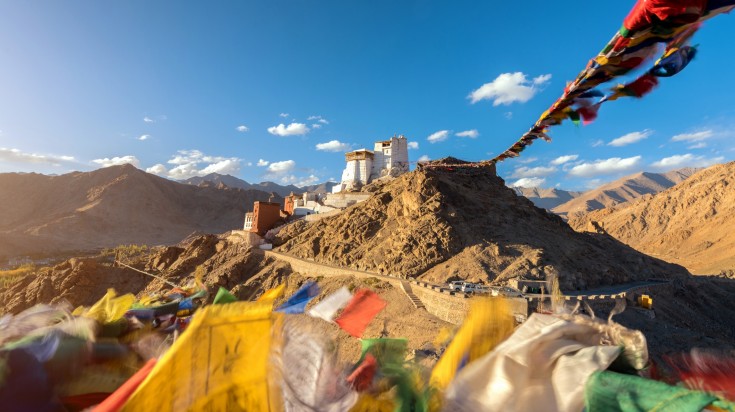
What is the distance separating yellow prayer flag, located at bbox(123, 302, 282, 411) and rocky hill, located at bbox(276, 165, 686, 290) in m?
20.9

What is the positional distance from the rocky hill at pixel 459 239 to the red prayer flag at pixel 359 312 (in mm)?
19058

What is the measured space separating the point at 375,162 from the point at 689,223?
54265 mm

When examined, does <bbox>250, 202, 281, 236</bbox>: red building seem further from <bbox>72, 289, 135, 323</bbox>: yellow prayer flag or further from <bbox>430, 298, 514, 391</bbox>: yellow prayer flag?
<bbox>430, 298, 514, 391</bbox>: yellow prayer flag

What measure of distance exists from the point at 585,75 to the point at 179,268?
124 feet

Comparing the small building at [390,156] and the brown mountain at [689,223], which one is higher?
the small building at [390,156]

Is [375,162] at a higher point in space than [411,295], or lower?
higher

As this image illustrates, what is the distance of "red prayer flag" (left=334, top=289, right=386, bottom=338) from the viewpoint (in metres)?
3.17

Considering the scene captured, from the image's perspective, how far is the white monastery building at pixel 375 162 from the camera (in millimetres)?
54781

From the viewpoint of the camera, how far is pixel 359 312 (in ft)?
10.7

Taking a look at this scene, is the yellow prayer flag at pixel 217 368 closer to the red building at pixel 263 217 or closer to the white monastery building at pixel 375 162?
the red building at pixel 263 217

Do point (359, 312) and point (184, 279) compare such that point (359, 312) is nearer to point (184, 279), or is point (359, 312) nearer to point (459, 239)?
point (459, 239)

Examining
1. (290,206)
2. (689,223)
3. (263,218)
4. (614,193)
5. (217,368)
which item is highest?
(614,193)

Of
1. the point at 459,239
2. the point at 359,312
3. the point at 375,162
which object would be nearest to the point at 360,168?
the point at 375,162

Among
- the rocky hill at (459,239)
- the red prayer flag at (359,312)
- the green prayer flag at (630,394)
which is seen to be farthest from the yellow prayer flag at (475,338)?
the rocky hill at (459,239)
